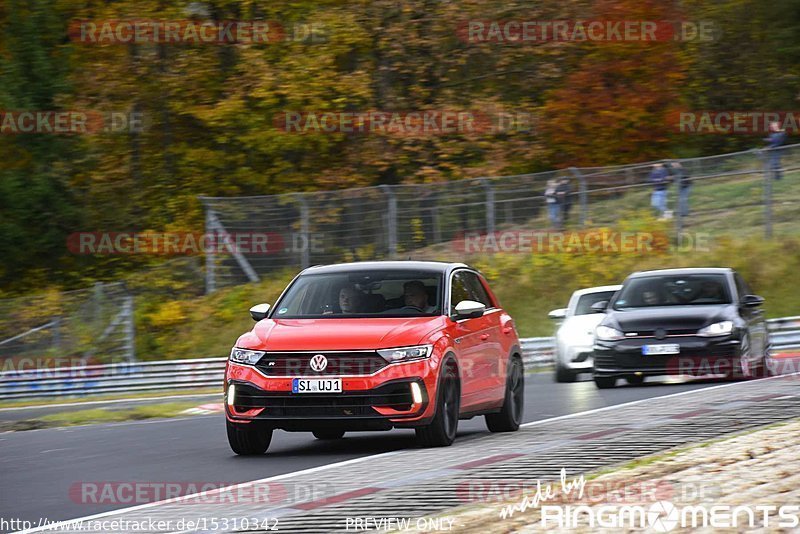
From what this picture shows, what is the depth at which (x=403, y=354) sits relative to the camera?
12781 mm

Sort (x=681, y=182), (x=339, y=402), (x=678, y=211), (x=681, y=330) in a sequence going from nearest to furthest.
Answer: (x=339, y=402), (x=681, y=330), (x=681, y=182), (x=678, y=211)

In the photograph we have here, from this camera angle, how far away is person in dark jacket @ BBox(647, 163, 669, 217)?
33.4m

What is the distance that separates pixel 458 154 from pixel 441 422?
A: 3181 cm

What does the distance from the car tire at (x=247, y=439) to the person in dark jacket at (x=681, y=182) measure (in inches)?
831

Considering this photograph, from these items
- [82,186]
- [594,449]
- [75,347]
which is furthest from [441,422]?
[82,186]

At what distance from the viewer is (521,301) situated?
117ft

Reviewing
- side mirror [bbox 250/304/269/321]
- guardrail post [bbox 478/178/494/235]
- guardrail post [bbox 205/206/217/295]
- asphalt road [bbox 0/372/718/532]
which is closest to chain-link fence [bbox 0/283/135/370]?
guardrail post [bbox 205/206/217/295]

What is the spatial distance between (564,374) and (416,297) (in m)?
10.6

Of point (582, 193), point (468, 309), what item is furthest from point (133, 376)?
point (468, 309)

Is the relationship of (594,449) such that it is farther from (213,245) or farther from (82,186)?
(82,186)

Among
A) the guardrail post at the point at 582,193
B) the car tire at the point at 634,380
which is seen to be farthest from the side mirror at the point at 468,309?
the guardrail post at the point at 582,193

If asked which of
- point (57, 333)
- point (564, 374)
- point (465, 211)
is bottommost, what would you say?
point (57, 333)

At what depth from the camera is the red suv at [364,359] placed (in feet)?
41.7

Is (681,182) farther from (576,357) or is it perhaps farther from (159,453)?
(159,453)
